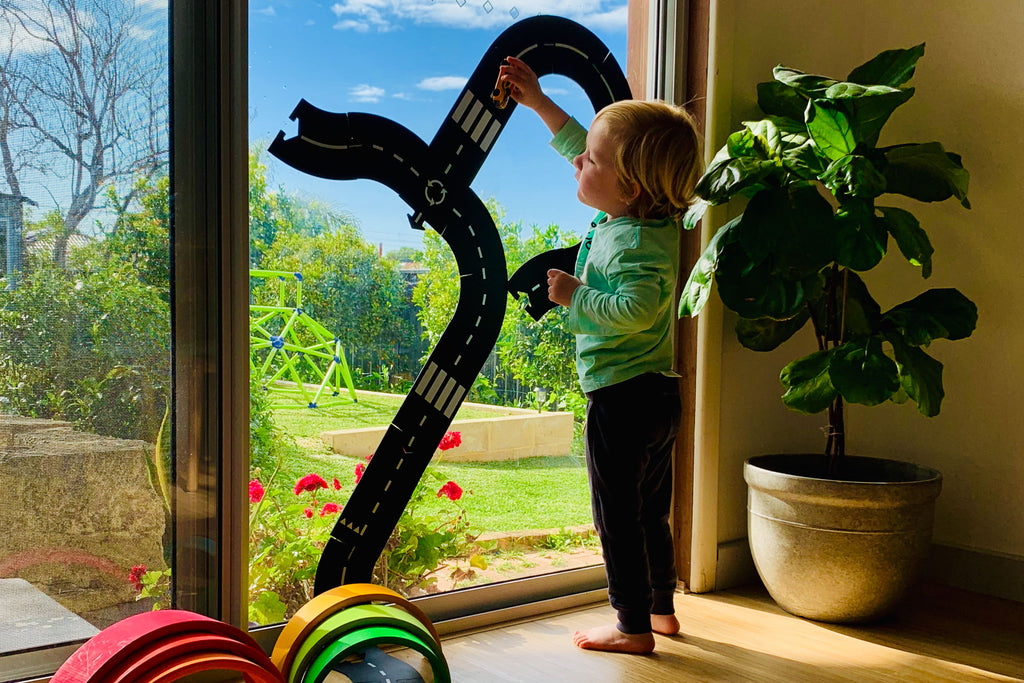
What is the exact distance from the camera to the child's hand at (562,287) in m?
1.83

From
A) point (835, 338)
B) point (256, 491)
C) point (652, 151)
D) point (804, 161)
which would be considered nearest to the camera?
point (256, 491)

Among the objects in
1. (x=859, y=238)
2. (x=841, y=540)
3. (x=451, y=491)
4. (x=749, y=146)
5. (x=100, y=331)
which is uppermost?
(x=749, y=146)

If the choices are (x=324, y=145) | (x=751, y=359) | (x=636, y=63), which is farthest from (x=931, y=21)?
(x=324, y=145)

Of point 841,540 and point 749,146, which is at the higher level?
point 749,146

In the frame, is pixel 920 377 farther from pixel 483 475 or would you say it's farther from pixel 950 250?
pixel 483 475

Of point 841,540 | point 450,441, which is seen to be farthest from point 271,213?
point 841,540

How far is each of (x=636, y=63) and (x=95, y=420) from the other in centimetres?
154

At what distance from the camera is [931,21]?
2494mm

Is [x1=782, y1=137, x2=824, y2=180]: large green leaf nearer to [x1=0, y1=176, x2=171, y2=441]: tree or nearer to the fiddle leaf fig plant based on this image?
the fiddle leaf fig plant

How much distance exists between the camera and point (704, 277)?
1.97 metres

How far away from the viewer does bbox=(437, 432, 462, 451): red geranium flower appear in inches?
77.0

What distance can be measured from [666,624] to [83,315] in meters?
1.31

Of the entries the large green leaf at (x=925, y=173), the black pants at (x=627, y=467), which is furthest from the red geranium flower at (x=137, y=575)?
the large green leaf at (x=925, y=173)

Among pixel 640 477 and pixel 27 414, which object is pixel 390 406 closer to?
pixel 640 477
